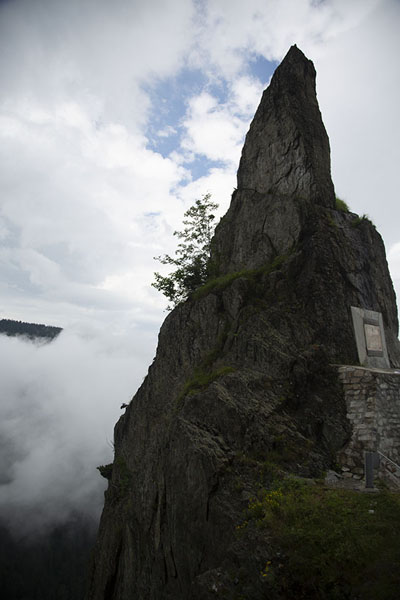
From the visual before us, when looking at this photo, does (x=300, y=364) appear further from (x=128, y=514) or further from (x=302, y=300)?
(x=128, y=514)

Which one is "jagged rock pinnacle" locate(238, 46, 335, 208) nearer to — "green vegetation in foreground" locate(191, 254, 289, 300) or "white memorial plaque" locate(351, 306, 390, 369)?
"green vegetation in foreground" locate(191, 254, 289, 300)

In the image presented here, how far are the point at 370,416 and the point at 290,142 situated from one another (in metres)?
18.3

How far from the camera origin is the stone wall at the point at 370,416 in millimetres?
13070

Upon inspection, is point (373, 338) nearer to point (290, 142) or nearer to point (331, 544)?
point (331, 544)

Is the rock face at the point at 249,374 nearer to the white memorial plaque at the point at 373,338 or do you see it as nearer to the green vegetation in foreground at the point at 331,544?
the green vegetation in foreground at the point at 331,544

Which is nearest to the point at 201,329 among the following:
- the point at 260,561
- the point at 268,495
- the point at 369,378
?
the point at 369,378

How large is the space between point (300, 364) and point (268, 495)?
21.1 ft

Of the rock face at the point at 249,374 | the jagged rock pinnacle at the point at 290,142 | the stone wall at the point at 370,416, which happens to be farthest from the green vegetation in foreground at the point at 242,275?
the stone wall at the point at 370,416

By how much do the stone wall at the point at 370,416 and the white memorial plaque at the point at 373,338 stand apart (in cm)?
345

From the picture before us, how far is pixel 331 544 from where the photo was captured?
7965mm

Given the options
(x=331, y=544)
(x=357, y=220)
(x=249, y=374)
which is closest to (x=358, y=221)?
(x=357, y=220)

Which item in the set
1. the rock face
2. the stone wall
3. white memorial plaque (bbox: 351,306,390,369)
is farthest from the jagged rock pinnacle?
the stone wall

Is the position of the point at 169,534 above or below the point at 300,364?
below

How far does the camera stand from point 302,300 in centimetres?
1781
